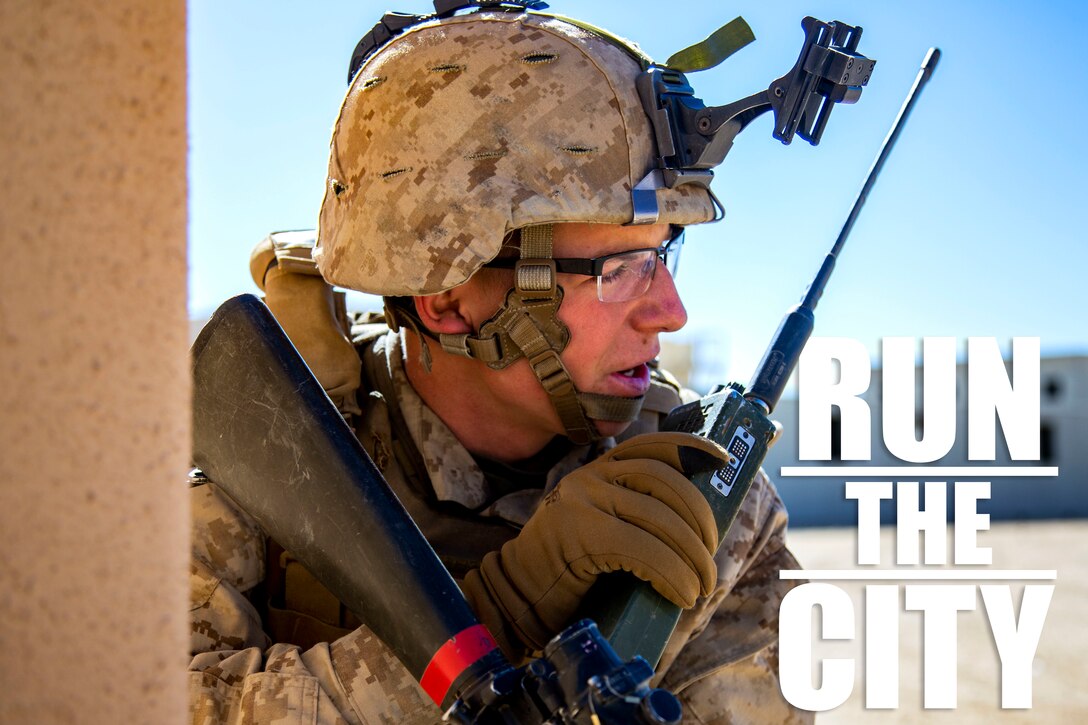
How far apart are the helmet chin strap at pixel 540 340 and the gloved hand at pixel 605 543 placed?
42 cm

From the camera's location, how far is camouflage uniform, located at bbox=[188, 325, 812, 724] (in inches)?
89.7

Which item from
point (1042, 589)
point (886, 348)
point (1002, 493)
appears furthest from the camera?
point (1002, 493)

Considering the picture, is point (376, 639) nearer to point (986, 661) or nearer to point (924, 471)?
point (924, 471)

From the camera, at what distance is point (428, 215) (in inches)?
107

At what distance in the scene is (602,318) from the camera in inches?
109

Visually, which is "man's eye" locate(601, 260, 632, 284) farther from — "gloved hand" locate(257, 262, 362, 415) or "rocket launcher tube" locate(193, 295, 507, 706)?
"rocket launcher tube" locate(193, 295, 507, 706)

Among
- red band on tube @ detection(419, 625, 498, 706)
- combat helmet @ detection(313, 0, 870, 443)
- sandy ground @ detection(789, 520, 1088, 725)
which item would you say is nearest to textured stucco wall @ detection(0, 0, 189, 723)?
red band on tube @ detection(419, 625, 498, 706)

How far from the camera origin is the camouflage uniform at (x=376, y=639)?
2.28 meters

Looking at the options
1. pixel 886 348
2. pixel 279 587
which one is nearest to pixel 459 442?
pixel 279 587

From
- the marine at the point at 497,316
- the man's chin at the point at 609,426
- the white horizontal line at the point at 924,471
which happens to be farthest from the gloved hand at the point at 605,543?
the white horizontal line at the point at 924,471

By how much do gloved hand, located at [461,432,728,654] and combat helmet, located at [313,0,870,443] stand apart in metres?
0.49

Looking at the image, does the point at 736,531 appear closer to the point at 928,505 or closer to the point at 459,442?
the point at 459,442

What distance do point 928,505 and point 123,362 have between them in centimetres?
635

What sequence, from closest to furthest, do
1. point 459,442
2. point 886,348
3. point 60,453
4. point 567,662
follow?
A: point 60,453, point 567,662, point 459,442, point 886,348
